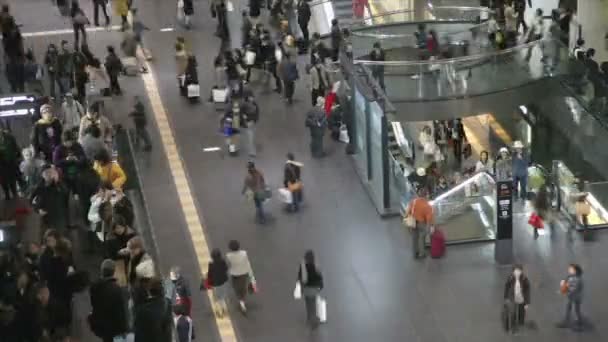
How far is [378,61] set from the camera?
27797 millimetres

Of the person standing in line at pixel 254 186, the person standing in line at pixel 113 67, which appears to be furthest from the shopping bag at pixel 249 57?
the person standing in line at pixel 254 186

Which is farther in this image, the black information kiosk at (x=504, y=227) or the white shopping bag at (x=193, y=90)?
the white shopping bag at (x=193, y=90)

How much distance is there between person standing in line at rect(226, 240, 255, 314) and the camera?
2017cm

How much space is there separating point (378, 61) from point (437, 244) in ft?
20.3

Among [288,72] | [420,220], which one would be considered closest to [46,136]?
[420,220]

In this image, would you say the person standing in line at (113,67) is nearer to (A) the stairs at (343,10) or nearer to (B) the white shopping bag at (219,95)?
(B) the white shopping bag at (219,95)

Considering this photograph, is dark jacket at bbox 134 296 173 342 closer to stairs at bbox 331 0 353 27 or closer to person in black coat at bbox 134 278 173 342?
person in black coat at bbox 134 278 173 342

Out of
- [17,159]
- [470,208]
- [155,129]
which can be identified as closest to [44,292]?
[17,159]

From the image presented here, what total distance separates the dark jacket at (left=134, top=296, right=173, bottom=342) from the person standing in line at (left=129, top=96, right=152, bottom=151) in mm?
11083

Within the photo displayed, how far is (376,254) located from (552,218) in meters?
3.50

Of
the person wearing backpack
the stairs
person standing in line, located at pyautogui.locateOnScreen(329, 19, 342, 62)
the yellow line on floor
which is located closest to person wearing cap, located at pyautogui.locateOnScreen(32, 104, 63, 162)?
the yellow line on floor

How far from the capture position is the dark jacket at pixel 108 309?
16625 mm

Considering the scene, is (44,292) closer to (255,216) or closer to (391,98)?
(255,216)

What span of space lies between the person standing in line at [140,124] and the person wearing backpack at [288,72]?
133 inches
